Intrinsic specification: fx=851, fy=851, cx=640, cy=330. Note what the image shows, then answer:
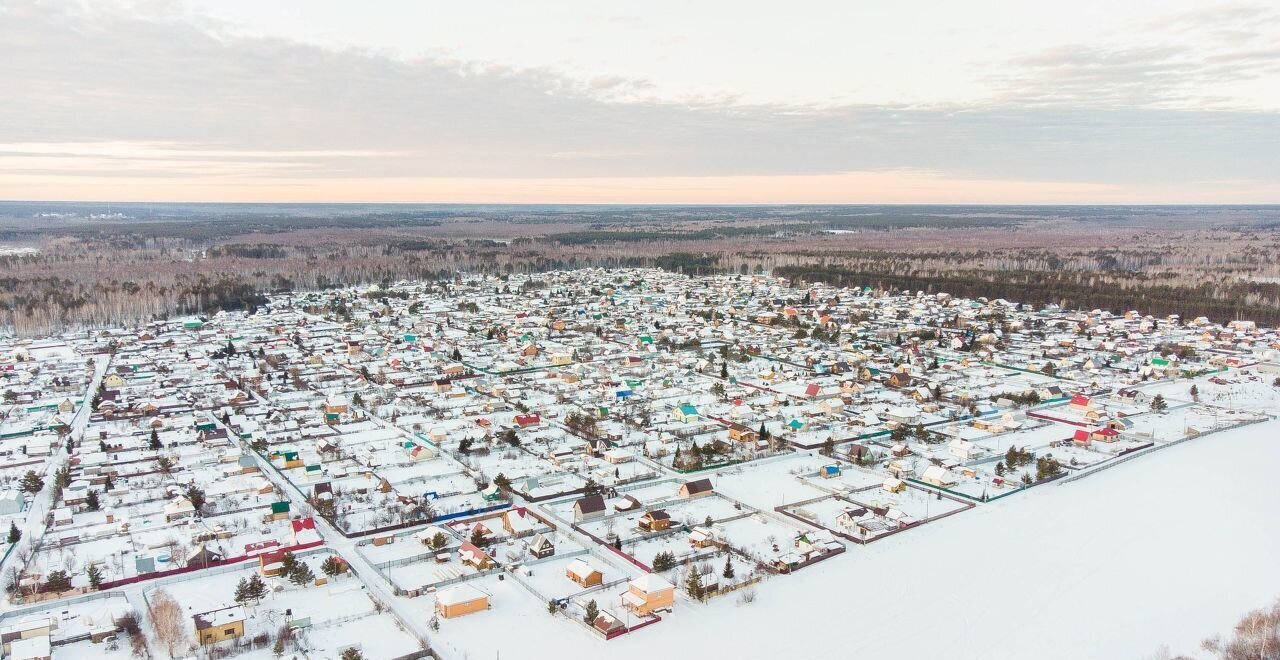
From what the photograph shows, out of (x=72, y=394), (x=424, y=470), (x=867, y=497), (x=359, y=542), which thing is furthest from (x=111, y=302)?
(x=867, y=497)

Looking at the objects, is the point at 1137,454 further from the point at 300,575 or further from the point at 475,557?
the point at 300,575

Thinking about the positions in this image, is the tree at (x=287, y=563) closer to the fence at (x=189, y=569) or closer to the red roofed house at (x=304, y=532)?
the fence at (x=189, y=569)

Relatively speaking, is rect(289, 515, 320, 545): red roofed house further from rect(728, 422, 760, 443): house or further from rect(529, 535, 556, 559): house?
rect(728, 422, 760, 443): house

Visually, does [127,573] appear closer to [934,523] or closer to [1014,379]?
[934,523]

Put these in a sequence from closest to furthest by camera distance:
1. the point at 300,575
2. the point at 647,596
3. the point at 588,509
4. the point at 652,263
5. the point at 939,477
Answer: the point at 647,596, the point at 300,575, the point at 588,509, the point at 939,477, the point at 652,263

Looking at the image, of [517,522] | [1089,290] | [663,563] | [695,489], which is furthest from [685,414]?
[1089,290]

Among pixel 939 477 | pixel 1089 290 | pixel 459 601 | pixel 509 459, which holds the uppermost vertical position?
pixel 1089 290

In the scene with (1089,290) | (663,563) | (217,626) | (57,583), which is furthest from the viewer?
(1089,290)
